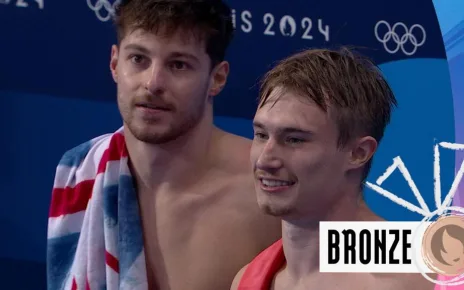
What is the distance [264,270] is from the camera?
1.12 meters

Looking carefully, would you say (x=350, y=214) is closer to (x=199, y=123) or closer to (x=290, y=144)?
(x=290, y=144)

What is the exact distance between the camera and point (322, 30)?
151cm

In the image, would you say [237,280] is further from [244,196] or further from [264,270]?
[244,196]

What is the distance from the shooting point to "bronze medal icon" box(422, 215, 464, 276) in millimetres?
1098

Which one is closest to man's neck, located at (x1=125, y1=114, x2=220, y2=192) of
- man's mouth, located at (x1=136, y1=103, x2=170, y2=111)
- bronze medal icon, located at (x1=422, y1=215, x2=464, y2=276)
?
man's mouth, located at (x1=136, y1=103, x2=170, y2=111)

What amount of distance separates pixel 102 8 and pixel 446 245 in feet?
2.91

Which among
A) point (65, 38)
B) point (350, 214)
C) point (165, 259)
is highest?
point (65, 38)

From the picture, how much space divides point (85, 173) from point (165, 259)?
0.83 feet

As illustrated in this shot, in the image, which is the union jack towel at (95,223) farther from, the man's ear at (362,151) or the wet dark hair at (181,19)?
the man's ear at (362,151)

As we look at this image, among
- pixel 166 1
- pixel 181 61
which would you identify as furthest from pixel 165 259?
pixel 166 1

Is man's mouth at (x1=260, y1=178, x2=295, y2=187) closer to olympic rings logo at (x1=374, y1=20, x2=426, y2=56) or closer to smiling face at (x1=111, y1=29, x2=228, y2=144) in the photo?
smiling face at (x1=111, y1=29, x2=228, y2=144)

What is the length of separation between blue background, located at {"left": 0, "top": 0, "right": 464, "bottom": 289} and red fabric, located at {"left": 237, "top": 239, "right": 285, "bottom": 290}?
378 millimetres

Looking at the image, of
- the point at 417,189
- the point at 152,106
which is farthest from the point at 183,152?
the point at 417,189

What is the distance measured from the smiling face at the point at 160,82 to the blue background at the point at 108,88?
20 centimetres
